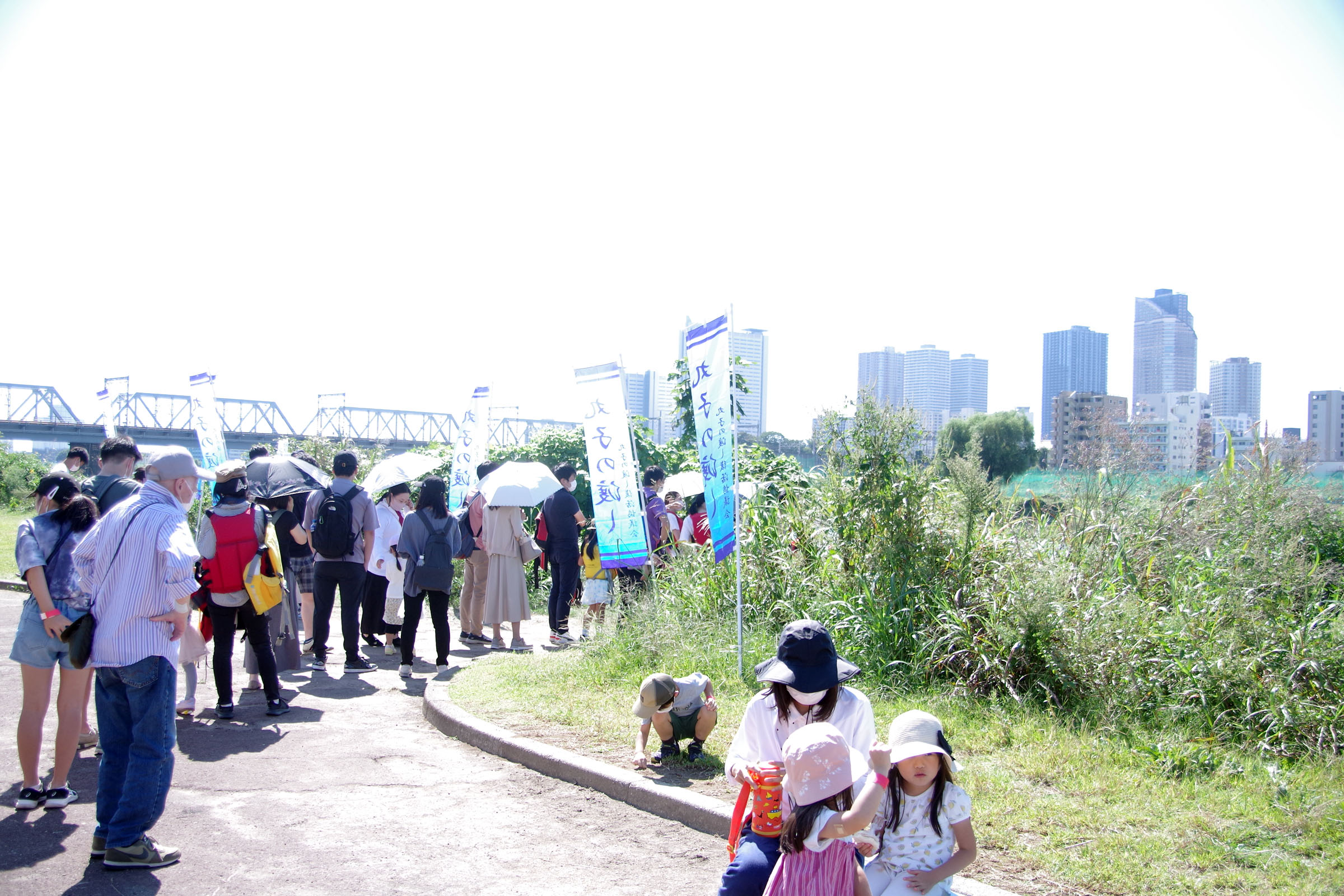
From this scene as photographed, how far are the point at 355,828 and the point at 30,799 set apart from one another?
5.65 ft

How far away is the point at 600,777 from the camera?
529cm

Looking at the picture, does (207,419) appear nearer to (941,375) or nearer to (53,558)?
(53,558)

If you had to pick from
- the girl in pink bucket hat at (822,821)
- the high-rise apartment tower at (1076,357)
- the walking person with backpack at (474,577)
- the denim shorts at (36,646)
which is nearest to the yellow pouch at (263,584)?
the denim shorts at (36,646)

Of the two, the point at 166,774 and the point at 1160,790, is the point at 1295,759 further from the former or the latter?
the point at 166,774

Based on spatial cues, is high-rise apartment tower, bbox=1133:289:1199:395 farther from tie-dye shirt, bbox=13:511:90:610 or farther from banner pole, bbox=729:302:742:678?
tie-dye shirt, bbox=13:511:90:610

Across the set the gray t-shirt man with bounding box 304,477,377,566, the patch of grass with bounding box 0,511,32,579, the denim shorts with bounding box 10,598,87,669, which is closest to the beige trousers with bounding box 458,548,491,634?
the gray t-shirt man with bounding box 304,477,377,566

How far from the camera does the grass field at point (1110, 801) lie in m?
3.75

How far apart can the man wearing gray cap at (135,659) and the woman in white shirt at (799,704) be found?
8.84ft

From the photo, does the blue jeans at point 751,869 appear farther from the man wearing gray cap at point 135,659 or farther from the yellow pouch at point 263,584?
the yellow pouch at point 263,584

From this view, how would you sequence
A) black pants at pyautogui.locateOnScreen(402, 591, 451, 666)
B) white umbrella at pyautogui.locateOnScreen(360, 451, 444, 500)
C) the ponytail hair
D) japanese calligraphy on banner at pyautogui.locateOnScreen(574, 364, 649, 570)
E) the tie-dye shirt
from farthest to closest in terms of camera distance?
white umbrella at pyautogui.locateOnScreen(360, 451, 444, 500)
japanese calligraphy on banner at pyautogui.locateOnScreen(574, 364, 649, 570)
the ponytail hair
black pants at pyautogui.locateOnScreen(402, 591, 451, 666)
the tie-dye shirt

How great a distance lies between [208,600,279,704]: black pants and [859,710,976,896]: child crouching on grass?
5.18 meters

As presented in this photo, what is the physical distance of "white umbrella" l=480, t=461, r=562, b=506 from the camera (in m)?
9.62

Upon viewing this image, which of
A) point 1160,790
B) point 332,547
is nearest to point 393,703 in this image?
point 332,547

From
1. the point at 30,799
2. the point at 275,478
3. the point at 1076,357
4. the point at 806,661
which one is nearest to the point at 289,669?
the point at 275,478
